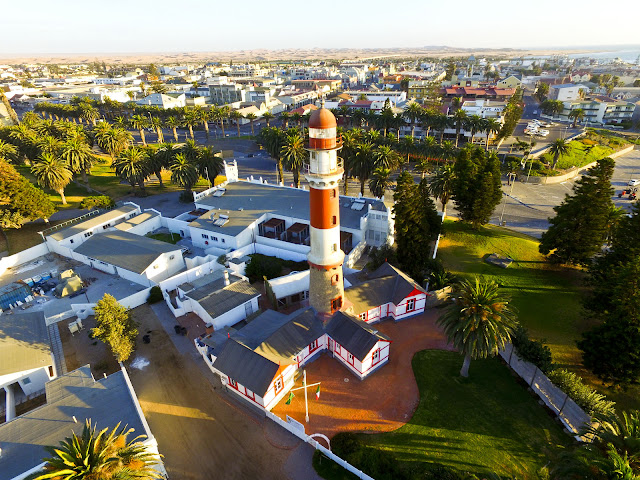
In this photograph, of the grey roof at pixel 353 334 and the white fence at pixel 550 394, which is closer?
the white fence at pixel 550 394

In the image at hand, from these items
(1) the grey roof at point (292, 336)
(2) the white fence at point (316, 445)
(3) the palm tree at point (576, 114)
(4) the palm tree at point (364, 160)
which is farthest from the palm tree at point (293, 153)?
(3) the palm tree at point (576, 114)

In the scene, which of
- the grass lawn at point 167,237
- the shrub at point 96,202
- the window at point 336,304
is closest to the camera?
the window at point 336,304

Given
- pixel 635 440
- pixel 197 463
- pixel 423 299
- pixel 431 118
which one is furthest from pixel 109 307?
pixel 431 118

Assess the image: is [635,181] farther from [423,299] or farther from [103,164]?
[103,164]

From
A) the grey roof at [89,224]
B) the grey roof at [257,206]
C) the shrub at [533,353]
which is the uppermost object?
the grey roof at [257,206]

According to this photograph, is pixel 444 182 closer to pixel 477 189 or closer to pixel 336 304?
pixel 477 189

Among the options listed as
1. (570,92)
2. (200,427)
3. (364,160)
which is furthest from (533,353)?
(570,92)

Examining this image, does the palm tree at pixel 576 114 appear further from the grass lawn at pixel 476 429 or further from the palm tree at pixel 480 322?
the grass lawn at pixel 476 429
